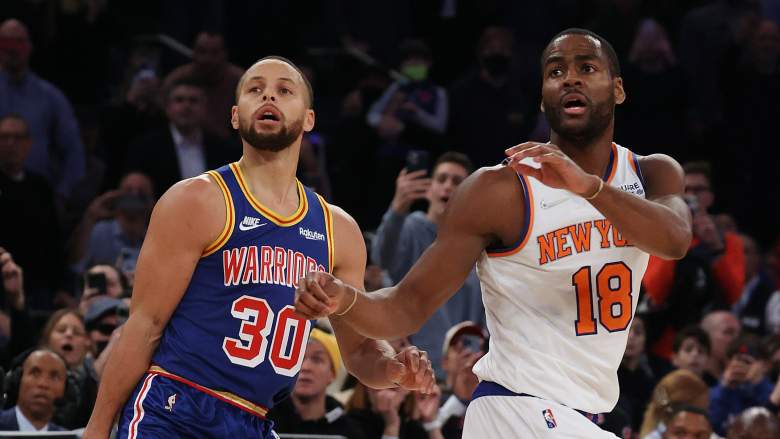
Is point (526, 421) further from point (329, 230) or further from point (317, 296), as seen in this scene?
→ point (329, 230)

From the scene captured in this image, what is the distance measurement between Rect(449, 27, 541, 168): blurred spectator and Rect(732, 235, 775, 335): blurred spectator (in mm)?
2291

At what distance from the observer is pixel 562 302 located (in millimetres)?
4695

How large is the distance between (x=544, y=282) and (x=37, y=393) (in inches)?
146

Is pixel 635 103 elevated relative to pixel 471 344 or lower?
elevated

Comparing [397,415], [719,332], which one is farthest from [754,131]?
[397,415]

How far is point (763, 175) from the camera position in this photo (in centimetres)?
1316

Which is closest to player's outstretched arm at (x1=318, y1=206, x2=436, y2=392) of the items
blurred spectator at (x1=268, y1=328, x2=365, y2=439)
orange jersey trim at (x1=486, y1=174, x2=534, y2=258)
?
orange jersey trim at (x1=486, y1=174, x2=534, y2=258)

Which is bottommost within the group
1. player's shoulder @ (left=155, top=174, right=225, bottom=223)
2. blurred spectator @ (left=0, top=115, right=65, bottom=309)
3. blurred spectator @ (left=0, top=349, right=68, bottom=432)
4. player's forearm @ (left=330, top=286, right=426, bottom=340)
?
blurred spectator @ (left=0, top=349, right=68, bottom=432)

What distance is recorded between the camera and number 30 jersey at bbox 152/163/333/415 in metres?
4.84

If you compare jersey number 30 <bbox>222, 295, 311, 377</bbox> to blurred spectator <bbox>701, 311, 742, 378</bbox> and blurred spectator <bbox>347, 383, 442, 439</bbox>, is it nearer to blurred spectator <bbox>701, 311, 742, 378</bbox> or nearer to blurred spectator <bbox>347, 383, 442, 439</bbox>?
blurred spectator <bbox>347, 383, 442, 439</bbox>

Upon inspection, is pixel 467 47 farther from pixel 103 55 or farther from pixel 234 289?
pixel 234 289

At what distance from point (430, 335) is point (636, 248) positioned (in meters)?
4.38

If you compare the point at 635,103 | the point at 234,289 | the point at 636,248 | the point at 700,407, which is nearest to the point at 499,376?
the point at 636,248

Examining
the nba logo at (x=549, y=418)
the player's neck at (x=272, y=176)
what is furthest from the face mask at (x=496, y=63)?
the nba logo at (x=549, y=418)
